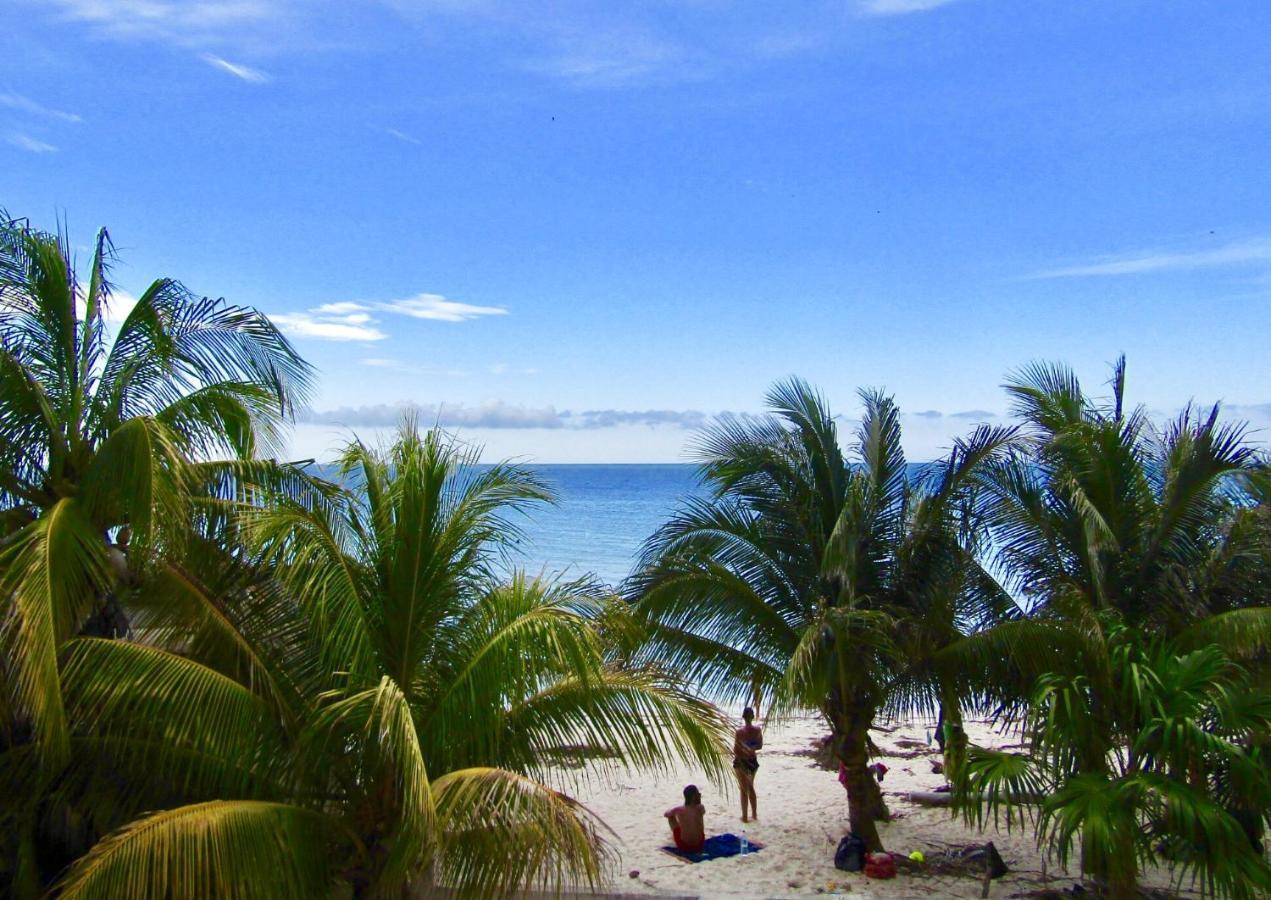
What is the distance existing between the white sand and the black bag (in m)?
0.11

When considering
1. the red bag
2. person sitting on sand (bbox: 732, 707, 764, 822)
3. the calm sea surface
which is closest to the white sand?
the red bag

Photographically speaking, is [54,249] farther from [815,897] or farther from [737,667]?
[815,897]

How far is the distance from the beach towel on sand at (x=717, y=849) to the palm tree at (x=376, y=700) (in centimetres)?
408

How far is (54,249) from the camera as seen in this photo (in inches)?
281

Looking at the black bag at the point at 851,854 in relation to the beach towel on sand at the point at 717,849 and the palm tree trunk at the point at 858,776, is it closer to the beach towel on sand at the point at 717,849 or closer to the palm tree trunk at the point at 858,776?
the palm tree trunk at the point at 858,776

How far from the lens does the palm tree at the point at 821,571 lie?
31.9 feet

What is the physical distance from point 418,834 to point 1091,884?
674 centimetres

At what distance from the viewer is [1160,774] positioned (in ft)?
22.1

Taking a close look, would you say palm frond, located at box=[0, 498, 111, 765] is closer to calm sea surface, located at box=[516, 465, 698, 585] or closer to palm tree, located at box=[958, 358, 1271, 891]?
palm tree, located at box=[958, 358, 1271, 891]

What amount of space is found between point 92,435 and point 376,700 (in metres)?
3.08

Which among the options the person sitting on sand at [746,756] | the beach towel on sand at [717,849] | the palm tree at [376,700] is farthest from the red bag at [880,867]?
the palm tree at [376,700]

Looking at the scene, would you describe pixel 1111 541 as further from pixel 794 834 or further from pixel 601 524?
pixel 601 524

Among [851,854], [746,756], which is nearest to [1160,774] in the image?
[851,854]

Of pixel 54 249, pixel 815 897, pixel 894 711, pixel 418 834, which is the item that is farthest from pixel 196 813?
pixel 894 711
